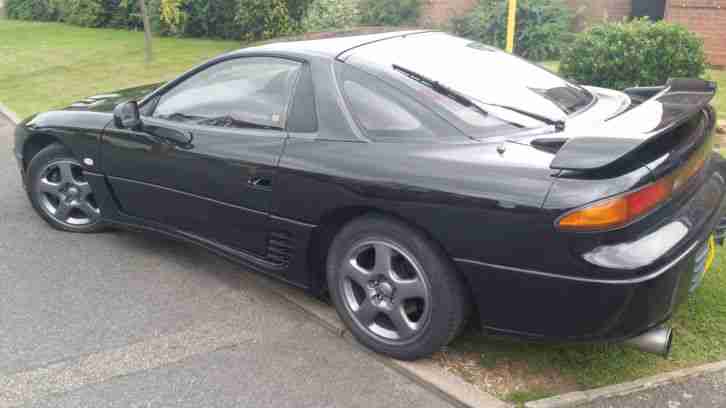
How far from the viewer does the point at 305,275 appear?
349 cm

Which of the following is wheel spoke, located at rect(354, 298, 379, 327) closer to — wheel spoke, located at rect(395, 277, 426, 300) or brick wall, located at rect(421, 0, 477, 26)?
wheel spoke, located at rect(395, 277, 426, 300)

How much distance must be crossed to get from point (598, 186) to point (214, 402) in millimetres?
1869

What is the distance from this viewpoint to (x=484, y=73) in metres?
3.50

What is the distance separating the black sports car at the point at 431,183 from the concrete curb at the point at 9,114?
5.33 meters

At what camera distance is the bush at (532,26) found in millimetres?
12148

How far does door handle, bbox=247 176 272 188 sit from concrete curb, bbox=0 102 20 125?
21.6 feet

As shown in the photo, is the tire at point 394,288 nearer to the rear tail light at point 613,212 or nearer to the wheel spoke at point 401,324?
the wheel spoke at point 401,324

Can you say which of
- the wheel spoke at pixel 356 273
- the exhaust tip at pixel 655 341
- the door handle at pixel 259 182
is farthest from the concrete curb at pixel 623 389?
the door handle at pixel 259 182

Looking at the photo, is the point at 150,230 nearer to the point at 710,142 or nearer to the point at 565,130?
the point at 565,130

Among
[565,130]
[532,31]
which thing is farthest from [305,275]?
[532,31]

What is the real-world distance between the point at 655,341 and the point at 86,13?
68.1 ft

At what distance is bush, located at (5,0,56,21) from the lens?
23223 mm

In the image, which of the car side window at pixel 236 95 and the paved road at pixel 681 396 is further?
the car side window at pixel 236 95

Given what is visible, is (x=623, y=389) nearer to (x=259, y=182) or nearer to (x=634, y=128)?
(x=634, y=128)
